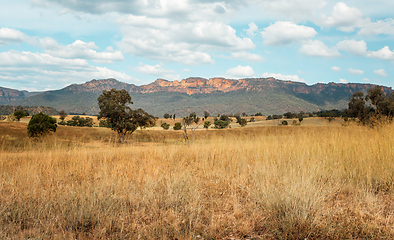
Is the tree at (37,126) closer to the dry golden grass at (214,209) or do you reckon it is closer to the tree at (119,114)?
the tree at (119,114)

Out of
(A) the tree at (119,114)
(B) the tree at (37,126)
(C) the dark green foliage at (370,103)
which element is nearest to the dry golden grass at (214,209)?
(C) the dark green foliage at (370,103)

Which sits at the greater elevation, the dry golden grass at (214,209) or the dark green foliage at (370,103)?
the dark green foliage at (370,103)

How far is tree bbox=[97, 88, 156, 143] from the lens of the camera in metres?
37.2

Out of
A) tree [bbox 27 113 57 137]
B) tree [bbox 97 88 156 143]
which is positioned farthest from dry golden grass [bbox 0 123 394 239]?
tree [bbox 97 88 156 143]

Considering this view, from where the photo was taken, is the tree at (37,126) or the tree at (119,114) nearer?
the tree at (37,126)

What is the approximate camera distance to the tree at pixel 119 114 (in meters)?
37.2

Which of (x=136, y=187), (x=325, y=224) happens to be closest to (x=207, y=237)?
(x=325, y=224)

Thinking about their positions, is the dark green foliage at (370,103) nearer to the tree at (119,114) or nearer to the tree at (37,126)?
the tree at (119,114)

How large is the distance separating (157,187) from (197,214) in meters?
1.65

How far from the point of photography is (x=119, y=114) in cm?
3800

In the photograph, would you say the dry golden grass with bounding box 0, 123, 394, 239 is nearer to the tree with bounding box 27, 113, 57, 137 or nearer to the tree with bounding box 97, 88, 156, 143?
the tree with bounding box 27, 113, 57, 137

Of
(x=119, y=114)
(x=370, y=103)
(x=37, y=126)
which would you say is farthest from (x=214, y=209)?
(x=370, y=103)

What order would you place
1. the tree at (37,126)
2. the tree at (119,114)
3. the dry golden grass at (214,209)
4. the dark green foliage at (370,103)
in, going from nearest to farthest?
the dry golden grass at (214,209), the dark green foliage at (370,103), the tree at (37,126), the tree at (119,114)

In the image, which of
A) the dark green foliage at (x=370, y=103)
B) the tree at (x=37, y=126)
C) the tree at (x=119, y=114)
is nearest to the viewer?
the dark green foliage at (x=370, y=103)
